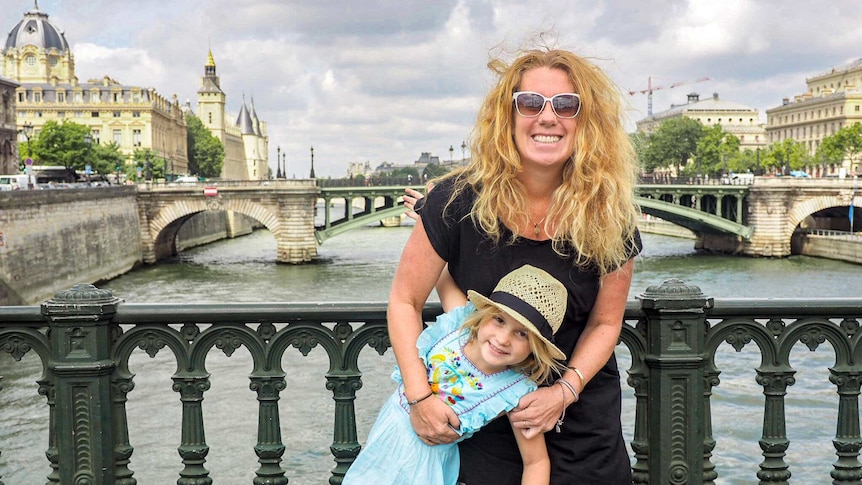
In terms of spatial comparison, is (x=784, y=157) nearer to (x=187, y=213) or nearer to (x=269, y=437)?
(x=187, y=213)

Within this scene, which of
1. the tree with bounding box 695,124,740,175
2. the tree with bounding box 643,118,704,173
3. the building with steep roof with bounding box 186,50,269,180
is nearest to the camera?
the tree with bounding box 695,124,740,175

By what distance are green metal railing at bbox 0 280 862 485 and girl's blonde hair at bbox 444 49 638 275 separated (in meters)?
0.61

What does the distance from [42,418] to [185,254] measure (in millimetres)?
32098

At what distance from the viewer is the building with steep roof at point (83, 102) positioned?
77812 millimetres

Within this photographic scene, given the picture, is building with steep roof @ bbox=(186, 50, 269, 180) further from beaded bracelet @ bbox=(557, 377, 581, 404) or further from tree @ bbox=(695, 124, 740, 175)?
beaded bracelet @ bbox=(557, 377, 581, 404)

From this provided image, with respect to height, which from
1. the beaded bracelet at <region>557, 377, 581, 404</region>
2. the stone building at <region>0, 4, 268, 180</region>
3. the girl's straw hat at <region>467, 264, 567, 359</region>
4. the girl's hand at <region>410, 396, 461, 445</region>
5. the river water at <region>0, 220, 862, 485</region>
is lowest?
the river water at <region>0, 220, 862, 485</region>

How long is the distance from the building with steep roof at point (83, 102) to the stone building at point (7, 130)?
2285cm

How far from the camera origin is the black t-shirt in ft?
8.77

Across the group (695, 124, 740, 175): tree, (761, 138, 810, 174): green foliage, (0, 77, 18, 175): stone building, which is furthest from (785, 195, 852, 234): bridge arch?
(0, 77, 18, 175): stone building

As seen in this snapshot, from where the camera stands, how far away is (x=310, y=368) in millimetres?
16469

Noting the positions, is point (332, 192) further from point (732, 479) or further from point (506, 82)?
point (506, 82)

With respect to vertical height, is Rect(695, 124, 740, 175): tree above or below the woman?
above

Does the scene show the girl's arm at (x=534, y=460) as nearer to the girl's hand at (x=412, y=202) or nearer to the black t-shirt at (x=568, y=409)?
the black t-shirt at (x=568, y=409)

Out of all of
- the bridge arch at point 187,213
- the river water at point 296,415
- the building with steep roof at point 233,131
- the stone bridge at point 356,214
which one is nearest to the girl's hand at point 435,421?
the river water at point 296,415
